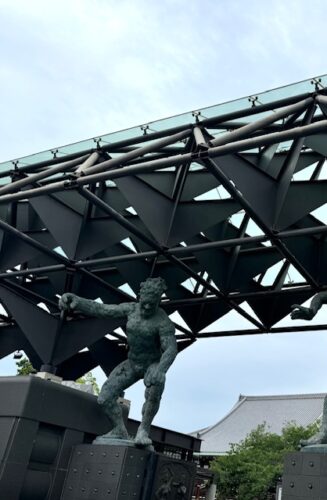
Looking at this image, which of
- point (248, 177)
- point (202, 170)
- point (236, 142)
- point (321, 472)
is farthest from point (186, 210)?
point (321, 472)

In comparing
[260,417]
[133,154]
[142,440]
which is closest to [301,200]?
[133,154]

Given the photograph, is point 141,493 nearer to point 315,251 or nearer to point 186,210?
point 186,210

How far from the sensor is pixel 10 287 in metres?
17.3

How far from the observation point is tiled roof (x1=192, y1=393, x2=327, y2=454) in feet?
129

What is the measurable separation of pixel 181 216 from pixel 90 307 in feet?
13.8

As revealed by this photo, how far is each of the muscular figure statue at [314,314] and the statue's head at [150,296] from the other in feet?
6.97

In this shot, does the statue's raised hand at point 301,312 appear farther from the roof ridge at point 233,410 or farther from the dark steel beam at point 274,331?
the roof ridge at point 233,410

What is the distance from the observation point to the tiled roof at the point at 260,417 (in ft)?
129

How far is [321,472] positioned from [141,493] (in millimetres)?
2543

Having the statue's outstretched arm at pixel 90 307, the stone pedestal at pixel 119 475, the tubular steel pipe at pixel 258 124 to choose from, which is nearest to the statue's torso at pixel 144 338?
the statue's outstretched arm at pixel 90 307

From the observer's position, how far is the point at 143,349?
28.1 feet

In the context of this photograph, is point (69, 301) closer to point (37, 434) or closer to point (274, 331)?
point (37, 434)

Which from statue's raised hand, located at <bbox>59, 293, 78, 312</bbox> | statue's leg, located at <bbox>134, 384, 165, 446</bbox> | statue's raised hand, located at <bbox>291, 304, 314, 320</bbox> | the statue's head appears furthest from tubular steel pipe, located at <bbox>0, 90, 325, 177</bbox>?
statue's leg, located at <bbox>134, 384, 165, 446</bbox>

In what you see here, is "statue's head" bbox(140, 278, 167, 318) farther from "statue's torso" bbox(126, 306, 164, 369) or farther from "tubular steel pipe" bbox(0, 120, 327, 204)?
"tubular steel pipe" bbox(0, 120, 327, 204)
